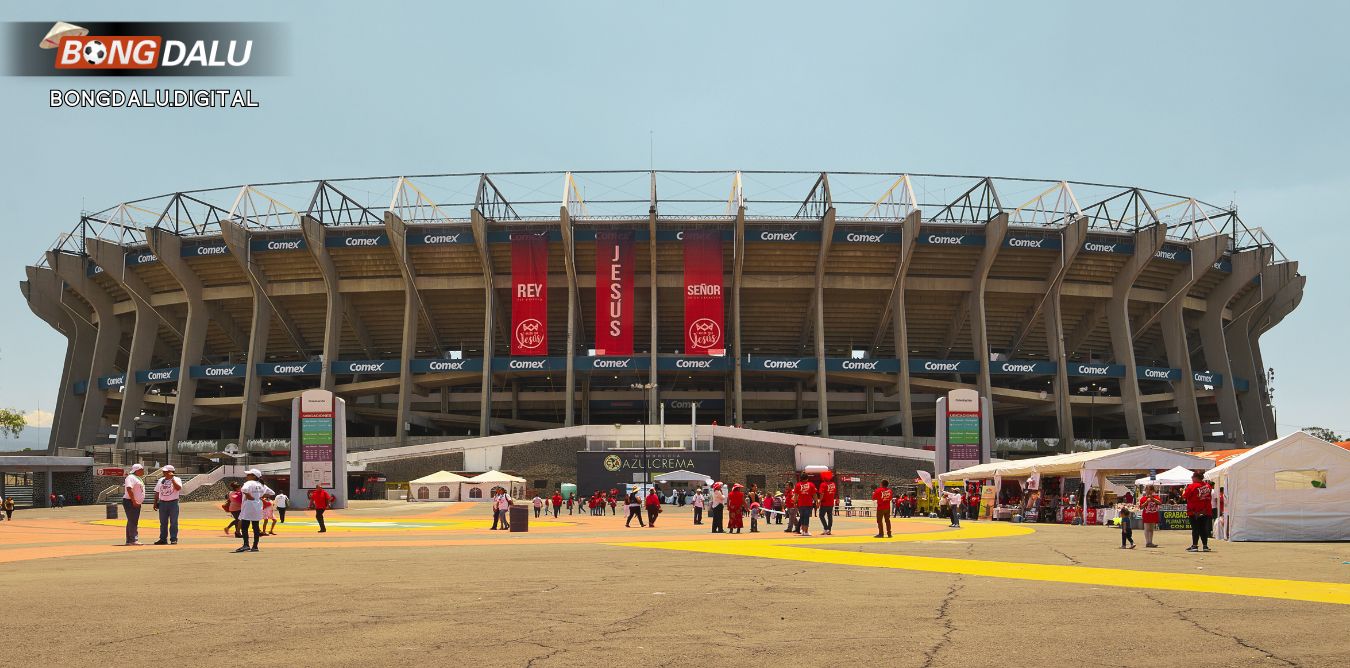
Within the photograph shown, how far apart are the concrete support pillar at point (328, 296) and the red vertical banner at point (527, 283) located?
12548mm

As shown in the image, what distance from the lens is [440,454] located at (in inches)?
2741

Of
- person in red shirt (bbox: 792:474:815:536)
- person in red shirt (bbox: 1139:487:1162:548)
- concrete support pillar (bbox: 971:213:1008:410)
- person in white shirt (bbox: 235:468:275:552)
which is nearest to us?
person in white shirt (bbox: 235:468:275:552)

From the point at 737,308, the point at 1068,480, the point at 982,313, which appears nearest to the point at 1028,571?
the point at 1068,480

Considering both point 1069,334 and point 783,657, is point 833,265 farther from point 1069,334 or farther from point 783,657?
point 783,657

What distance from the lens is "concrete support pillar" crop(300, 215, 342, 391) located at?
7075 centimetres

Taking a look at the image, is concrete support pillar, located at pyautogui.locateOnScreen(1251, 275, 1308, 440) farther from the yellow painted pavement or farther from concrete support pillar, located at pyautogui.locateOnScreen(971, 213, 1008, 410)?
the yellow painted pavement

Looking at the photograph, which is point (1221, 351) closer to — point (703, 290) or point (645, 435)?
point (703, 290)

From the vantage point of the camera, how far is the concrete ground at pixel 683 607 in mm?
7609

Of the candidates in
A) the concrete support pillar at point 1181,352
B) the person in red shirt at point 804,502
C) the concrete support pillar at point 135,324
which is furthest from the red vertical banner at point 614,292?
the person in red shirt at point 804,502

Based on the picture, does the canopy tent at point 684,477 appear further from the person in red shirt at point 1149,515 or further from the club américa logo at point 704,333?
the person in red shirt at point 1149,515

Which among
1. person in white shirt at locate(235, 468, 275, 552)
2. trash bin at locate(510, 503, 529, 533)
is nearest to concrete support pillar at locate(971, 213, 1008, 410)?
trash bin at locate(510, 503, 529, 533)

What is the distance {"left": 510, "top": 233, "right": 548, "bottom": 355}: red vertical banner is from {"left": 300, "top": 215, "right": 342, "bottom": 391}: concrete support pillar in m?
12.5

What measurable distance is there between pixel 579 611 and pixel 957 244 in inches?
2536

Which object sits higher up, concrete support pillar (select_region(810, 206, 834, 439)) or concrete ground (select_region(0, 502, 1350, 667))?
concrete support pillar (select_region(810, 206, 834, 439))
